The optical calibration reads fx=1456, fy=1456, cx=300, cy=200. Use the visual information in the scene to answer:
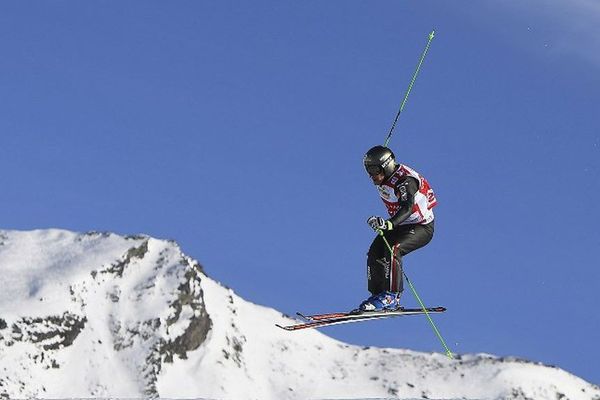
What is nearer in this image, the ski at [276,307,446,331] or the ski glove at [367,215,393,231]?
the ski glove at [367,215,393,231]

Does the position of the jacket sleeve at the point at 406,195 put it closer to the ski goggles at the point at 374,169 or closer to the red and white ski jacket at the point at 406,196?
the red and white ski jacket at the point at 406,196

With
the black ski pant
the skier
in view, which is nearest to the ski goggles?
the skier

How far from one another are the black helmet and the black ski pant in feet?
6.14

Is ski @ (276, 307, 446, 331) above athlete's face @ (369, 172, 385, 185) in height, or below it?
below

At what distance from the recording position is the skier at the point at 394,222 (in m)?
27.0

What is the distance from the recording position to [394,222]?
26.9 m

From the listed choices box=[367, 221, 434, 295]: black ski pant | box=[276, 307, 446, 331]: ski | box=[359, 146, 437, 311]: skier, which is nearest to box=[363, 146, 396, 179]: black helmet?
box=[359, 146, 437, 311]: skier

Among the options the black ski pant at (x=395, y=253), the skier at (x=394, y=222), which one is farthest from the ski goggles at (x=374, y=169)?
the black ski pant at (x=395, y=253)

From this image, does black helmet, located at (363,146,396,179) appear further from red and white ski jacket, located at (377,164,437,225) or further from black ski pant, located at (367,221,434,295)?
black ski pant, located at (367,221,434,295)

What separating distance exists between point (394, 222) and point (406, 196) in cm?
69

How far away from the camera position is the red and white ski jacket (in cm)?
2728

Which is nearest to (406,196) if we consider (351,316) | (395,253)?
(395,253)

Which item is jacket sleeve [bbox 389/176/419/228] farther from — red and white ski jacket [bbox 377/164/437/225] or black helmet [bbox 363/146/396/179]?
black helmet [bbox 363/146/396/179]

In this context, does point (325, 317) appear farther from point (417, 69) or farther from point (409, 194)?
point (417, 69)
